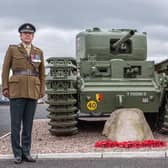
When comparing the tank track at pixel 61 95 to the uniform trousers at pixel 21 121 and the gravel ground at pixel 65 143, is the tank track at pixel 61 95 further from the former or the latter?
the uniform trousers at pixel 21 121

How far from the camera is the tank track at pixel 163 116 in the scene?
1153cm

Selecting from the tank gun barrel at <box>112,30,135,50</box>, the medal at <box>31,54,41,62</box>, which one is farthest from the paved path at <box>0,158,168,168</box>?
the tank gun barrel at <box>112,30,135,50</box>

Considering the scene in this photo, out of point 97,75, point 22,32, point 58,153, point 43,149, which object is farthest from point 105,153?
point 97,75

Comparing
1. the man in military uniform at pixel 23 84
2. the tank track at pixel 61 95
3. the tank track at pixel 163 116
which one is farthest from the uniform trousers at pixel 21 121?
the tank track at pixel 163 116

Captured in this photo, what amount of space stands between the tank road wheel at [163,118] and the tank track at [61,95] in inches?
75.1

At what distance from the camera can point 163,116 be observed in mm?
12109

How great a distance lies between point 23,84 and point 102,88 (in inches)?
148

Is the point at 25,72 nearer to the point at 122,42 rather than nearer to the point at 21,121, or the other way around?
the point at 21,121

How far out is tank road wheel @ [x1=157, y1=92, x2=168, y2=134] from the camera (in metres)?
11.5

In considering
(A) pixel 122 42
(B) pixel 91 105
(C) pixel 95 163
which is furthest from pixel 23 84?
(A) pixel 122 42

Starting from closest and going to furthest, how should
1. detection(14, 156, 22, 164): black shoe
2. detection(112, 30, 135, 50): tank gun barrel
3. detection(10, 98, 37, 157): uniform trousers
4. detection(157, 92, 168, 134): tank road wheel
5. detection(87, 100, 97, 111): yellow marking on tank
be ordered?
detection(14, 156, 22, 164): black shoe
detection(10, 98, 37, 157): uniform trousers
detection(87, 100, 97, 111): yellow marking on tank
detection(157, 92, 168, 134): tank road wheel
detection(112, 30, 135, 50): tank gun barrel

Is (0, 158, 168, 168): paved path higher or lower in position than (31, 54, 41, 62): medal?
lower

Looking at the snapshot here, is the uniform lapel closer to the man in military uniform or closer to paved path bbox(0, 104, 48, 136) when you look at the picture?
the man in military uniform

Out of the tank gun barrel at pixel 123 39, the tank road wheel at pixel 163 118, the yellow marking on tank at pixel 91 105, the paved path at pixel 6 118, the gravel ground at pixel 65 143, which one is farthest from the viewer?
the paved path at pixel 6 118
